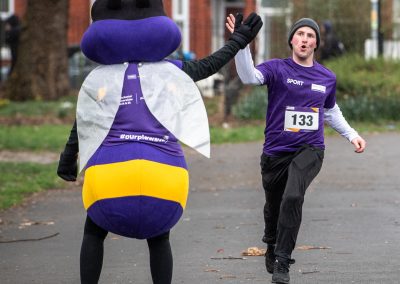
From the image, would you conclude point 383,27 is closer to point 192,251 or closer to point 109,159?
point 192,251

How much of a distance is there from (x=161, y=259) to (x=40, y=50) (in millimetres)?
17894

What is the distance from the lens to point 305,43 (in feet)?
23.5

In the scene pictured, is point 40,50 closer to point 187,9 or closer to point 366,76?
point 366,76

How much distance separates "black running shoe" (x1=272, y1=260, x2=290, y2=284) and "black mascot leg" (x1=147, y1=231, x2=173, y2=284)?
1.00 m

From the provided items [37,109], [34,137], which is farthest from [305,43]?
[37,109]

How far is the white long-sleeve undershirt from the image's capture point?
689 cm

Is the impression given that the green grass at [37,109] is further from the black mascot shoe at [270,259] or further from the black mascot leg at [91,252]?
the black mascot leg at [91,252]

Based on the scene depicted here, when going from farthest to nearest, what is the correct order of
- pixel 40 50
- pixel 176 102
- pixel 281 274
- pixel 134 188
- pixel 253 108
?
1. pixel 40 50
2. pixel 253 108
3. pixel 281 274
4. pixel 176 102
5. pixel 134 188

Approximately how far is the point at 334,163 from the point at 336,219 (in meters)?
4.16

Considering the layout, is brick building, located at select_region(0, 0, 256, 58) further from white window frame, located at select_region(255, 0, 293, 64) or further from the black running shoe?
the black running shoe

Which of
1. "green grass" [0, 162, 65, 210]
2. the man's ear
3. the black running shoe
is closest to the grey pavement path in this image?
"green grass" [0, 162, 65, 210]

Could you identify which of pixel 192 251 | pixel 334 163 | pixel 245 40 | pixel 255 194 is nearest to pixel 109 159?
pixel 245 40

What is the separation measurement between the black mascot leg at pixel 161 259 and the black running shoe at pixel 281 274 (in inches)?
39.5

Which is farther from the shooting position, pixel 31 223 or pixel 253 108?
pixel 253 108
